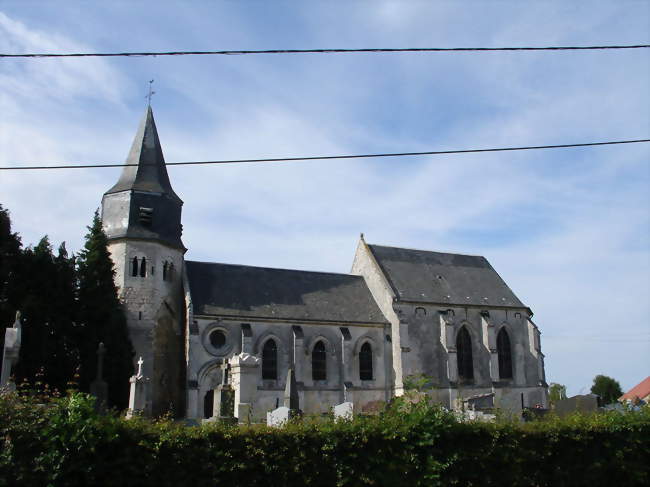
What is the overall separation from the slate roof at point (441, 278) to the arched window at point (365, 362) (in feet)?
11.6

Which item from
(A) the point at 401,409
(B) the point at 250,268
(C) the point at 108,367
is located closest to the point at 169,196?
Answer: (B) the point at 250,268

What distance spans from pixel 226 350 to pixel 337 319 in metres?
6.59

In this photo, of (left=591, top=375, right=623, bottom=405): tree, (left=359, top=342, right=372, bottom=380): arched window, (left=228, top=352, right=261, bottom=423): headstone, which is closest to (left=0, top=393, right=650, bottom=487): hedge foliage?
(left=228, top=352, right=261, bottom=423): headstone

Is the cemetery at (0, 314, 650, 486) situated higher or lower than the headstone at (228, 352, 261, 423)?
lower

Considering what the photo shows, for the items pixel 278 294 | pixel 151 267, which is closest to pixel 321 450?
pixel 151 267

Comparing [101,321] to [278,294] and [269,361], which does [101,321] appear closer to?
[269,361]

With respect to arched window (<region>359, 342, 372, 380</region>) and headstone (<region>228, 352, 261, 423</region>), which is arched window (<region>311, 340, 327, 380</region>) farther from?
headstone (<region>228, 352, 261, 423</region>)

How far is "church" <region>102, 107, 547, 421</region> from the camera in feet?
104

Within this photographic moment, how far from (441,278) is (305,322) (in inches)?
407

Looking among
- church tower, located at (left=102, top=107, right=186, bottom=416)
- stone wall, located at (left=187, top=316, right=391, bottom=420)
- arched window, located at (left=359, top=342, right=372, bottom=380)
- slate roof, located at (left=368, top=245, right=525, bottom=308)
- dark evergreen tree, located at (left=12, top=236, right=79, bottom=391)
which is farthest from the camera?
slate roof, located at (left=368, top=245, right=525, bottom=308)

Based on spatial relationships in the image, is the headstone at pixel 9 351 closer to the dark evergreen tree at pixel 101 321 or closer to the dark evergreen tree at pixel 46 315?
the dark evergreen tree at pixel 46 315

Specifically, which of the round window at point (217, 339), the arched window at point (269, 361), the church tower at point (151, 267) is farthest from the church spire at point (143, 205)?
the arched window at point (269, 361)

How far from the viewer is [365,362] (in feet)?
116

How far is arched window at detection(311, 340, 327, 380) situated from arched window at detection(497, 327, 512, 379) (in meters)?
11.3
